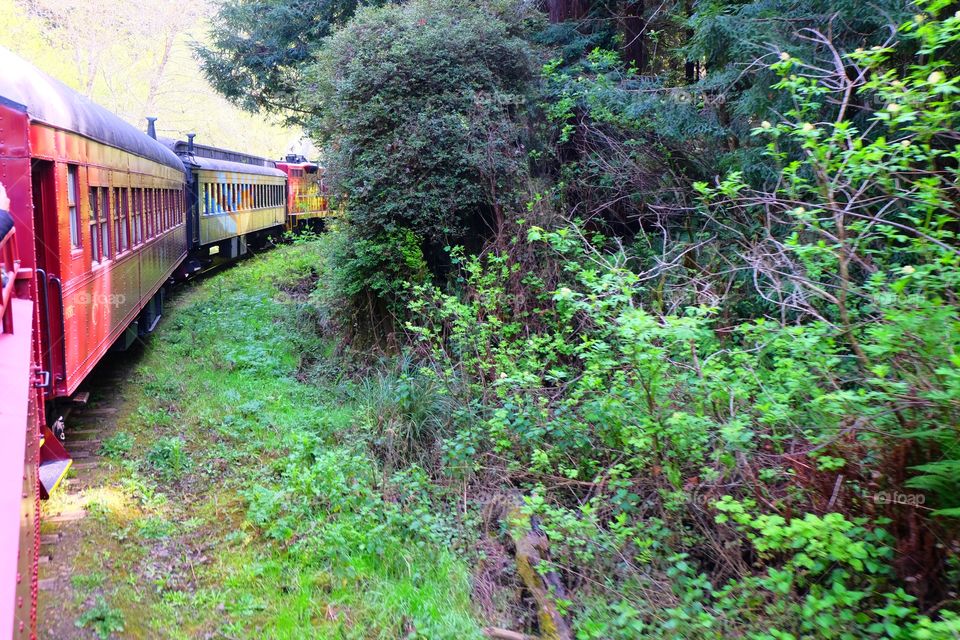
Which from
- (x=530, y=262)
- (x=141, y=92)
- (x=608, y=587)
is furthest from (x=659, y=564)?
(x=141, y=92)

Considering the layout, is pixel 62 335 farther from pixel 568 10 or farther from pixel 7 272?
pixel 568 10

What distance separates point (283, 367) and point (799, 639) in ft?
25.3

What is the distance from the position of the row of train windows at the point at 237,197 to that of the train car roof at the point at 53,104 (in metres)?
8.23

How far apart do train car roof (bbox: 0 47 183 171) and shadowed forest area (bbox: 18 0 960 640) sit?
2781 millimetres

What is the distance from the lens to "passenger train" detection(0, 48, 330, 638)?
2816mm

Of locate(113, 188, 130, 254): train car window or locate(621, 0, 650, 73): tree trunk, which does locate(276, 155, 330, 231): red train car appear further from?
locate(113, 188, 130, 254): train car window

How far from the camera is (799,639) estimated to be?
343cm

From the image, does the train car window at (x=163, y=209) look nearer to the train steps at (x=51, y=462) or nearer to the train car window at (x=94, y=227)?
the train car window at (x=94, y=227)

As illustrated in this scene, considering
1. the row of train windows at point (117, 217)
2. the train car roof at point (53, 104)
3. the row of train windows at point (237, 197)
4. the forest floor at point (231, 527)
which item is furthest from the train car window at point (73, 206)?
the row of train windows at point (237, 197)

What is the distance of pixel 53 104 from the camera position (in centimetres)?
583

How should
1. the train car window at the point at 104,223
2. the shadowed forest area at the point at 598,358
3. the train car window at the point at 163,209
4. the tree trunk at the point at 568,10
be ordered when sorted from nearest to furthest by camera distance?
1. the shadowed forest area at the point at 598,358
2. the train car window at the point at 104,223
3. the train car window at the point at 163,209
4. the tree trunk at the point at 568,10

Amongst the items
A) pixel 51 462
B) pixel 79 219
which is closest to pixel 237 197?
pixel 79 219

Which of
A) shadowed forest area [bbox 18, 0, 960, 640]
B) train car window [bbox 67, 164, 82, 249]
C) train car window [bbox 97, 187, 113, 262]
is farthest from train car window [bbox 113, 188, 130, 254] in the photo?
shadowed forest area [bbox 18, 0, 960, 640]

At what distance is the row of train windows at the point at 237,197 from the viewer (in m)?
16.8
